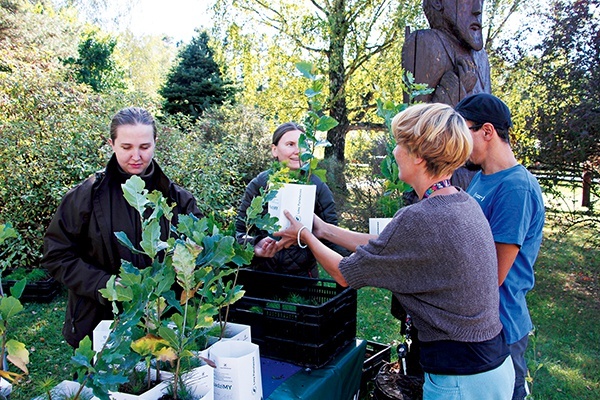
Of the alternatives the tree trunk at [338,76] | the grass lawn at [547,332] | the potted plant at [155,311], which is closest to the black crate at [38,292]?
the grass lawn at [547,332]

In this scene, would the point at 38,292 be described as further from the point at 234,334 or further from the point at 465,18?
the point at 465,18

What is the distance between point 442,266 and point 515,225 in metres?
0.49

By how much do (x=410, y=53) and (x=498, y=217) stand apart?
1.41 m

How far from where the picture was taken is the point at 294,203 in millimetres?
1903

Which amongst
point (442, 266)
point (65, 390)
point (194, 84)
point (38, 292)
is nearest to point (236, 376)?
point (65, 390)

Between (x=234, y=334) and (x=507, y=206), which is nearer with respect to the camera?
(x=234, y=334)

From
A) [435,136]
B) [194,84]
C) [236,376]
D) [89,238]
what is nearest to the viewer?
[236,376]

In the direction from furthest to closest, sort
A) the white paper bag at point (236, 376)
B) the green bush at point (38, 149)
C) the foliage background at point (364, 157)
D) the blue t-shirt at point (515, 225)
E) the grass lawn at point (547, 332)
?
1. the green bush at point (38, 149)
2. the foliage background at point (364, 157)
3. the grass lawn at point (547, 332)
4. the blue t-shirt at point (515, 225)
5. the white paper bag at point (236, 376)

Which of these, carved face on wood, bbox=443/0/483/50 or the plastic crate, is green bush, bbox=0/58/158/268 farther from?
carved face on wood, bbox=443/0/483/50

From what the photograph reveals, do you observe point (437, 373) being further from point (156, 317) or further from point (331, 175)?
point (331, 175)

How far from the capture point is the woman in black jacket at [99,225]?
6.63ft

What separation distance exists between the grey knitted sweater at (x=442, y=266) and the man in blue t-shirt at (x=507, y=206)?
261 mm

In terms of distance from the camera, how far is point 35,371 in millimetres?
4012

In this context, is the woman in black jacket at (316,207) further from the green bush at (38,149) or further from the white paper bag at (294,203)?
the green bush at (38,149)
